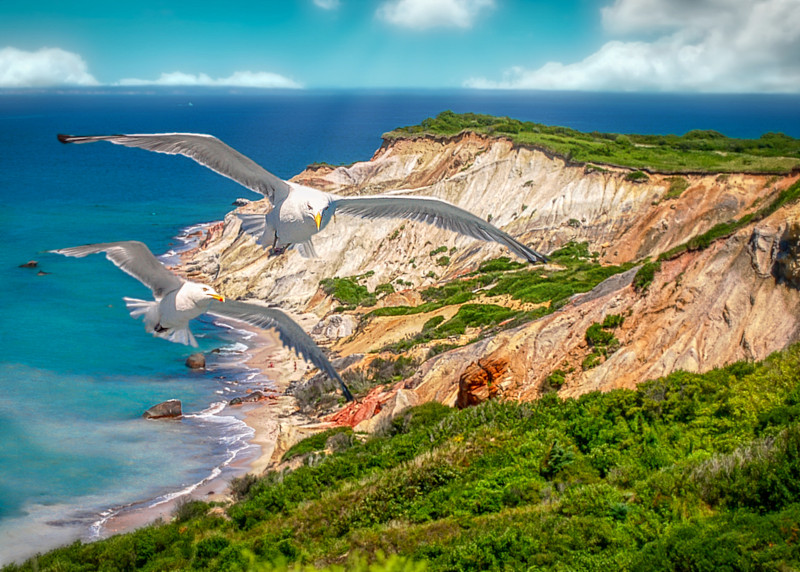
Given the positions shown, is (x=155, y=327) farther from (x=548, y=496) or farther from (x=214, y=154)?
(x=548, y=496)

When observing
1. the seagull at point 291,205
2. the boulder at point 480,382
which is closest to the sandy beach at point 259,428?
the boulder at point 480,382

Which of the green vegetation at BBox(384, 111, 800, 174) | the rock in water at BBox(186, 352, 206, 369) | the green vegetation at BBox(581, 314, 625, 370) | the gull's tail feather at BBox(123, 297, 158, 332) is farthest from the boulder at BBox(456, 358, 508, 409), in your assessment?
the rock in water at BBox(186, 352, 206, 369)

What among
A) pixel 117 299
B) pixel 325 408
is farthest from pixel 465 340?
pixel 117 299

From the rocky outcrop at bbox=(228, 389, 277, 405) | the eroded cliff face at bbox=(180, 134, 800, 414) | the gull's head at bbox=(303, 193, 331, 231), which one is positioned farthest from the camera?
the rocky outcrop at bbox=(228, 389, 277, 405)

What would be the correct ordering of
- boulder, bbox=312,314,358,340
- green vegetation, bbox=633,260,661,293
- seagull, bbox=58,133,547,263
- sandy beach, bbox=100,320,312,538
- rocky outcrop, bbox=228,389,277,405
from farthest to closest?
boulder, bbox=312,314,358,340 < rocky outcrop, bbox=228,389,277,405 < sandy beach, bbox=100,320,312,538 < green vegetation, bbox=633,260,661,293 < seagull, bbox=58,133,547,263

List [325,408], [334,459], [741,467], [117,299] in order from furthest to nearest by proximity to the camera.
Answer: [117,299], [325,408], [334,459], [741,467]

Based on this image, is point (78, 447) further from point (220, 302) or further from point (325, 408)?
point (220, 302)

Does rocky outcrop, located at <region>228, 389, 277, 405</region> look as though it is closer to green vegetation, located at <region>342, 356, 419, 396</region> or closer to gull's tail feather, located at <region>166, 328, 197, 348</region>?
green vegetation, located at <region>342, 356, 419, 396</region>
